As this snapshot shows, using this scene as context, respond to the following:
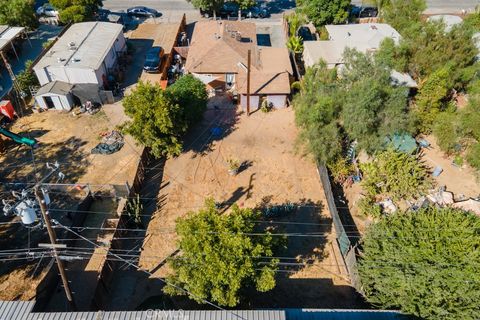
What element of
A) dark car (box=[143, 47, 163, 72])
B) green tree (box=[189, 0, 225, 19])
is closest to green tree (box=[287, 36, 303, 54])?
green tree (box=[189, 0, 225, 19])

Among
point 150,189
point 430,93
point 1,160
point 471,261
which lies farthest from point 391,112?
point 1,160

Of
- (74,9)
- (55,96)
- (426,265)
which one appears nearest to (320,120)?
(426,265)

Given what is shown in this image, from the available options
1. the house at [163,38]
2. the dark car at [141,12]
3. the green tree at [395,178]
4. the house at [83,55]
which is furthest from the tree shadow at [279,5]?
the green tree at [395,178]

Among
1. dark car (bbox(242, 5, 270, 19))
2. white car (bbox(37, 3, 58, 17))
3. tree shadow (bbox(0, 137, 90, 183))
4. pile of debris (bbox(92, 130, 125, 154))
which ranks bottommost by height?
tree shadow (bbox(0, 137, 90, 183))

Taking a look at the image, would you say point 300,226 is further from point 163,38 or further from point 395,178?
point 163,38

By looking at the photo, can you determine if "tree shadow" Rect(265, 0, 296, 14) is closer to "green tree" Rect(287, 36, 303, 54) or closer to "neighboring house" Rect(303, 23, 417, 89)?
"green tree" Rect(287, 36, 303, 54)

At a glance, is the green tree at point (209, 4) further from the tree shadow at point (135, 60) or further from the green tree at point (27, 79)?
the green tree at point (27, 79)
